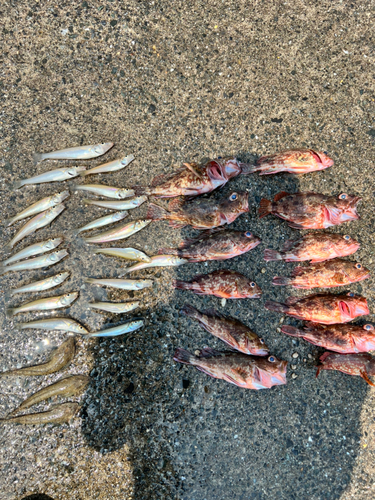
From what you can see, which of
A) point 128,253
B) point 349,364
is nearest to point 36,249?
point 128,253

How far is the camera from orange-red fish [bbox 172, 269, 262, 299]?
360 centimetres

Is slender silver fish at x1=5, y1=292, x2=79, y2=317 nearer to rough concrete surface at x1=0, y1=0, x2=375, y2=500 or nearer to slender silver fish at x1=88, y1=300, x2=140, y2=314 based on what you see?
rough concrete surface at x1=0, y1=0, x2=375, y2=500

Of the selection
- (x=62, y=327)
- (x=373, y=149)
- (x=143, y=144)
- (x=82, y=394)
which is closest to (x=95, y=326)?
(x=62, y=327)

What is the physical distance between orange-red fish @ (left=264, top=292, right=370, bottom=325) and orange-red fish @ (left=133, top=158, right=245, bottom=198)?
1564 millimetres

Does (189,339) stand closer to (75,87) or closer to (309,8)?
(75,87)

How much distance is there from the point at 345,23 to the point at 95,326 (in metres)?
4.83

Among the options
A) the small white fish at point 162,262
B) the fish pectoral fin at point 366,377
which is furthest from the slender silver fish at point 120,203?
the fish pectoral fin at point 366,377

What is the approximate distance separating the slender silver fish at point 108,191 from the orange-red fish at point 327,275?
203cm

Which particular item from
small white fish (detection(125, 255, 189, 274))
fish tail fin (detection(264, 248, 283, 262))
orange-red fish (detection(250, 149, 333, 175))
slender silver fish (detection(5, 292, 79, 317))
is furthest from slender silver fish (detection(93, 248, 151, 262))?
orange-red fish (detection(250, 149, 333, 175))

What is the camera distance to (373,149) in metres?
3.93

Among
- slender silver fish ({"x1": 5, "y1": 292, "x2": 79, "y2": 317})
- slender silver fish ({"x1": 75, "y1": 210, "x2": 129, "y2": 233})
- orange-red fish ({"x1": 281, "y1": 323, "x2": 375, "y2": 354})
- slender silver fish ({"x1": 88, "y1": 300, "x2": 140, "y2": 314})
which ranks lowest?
orange-red fish ({"x1": 281, "y1": 323, "x2": 375, "y2": 354})

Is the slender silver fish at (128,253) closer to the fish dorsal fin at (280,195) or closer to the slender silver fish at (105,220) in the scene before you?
the slender silver fish at (105,220)

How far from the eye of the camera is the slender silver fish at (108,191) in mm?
3678

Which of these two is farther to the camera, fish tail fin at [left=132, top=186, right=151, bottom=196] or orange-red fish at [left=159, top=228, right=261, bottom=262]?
fish tail fin at [left=132, top=186, right=151, bottom=196]
